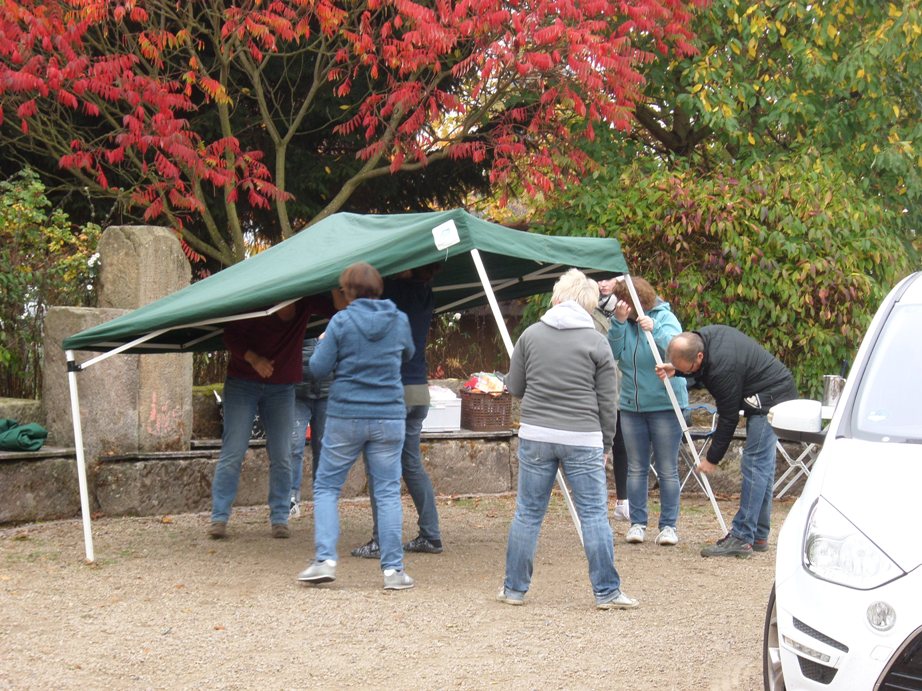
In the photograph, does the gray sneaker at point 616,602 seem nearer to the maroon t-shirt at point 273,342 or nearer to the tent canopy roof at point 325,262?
the tent canopy roof at point 325,262

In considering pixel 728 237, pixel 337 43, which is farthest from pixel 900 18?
pixel 337 43

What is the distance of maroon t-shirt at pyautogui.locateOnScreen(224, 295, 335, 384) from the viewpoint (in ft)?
26.2

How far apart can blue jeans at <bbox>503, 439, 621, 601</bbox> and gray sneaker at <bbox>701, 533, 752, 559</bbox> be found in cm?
197

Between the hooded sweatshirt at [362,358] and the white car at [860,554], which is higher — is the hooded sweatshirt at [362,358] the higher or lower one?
the higher one

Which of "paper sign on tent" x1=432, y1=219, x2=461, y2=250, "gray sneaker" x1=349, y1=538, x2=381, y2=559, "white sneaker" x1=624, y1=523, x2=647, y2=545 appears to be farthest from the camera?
"white sneaker" x1=624, y1=523, x2=647, y2=545

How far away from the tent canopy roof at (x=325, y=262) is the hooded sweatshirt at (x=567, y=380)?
92cm

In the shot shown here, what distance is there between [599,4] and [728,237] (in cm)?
254

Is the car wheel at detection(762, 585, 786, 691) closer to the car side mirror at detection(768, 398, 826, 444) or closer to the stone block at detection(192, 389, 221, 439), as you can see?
the car side mirror at detection(768, 398, 826, 444)

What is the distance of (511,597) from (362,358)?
1.54 metres

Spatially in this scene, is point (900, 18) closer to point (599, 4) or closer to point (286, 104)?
point (599, 4)

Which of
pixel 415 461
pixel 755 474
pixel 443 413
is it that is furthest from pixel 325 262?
pixel 443 413

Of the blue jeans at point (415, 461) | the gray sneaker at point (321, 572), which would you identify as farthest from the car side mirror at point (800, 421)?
the blue jeans at point (415, 461)

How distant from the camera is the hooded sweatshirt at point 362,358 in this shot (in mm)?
6609

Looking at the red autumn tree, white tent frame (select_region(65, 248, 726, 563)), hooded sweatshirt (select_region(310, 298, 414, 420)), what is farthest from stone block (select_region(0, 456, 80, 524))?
hooded sweatshirt (select_region(310, 298, 414, 420))
